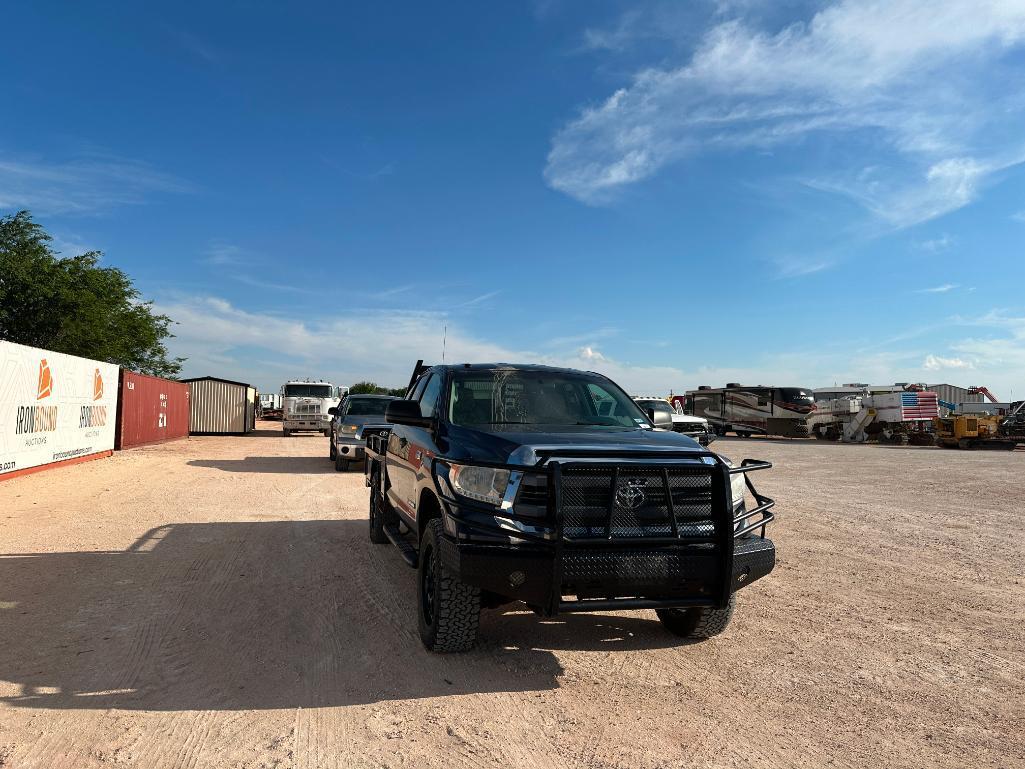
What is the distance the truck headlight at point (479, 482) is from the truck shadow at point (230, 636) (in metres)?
1.07

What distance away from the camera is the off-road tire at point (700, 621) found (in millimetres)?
4441

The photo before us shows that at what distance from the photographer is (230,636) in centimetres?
444

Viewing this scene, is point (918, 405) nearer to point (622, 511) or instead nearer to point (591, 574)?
point (622, 511)

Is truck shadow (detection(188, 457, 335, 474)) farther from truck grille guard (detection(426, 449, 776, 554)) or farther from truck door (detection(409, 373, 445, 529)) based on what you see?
truck grille guard (detection(426, 449, 776, 554))

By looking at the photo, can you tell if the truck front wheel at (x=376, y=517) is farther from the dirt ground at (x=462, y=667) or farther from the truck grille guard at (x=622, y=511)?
the truck grille guard at (x=622, y=511)

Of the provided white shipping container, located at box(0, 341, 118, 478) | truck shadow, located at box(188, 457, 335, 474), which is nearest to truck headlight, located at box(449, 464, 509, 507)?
white shipping container, located at box(0, 341, 118, 478)

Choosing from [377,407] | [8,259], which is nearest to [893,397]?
[377,407]

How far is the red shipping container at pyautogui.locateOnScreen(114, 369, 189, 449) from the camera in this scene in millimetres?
19953

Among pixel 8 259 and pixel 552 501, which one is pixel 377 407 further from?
→ pixel 8 259

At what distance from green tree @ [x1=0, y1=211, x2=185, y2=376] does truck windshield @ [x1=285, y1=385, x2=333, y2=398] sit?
443 inches

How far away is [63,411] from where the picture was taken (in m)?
15.0

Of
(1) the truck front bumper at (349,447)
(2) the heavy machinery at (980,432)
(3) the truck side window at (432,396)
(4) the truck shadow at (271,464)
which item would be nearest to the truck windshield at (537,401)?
(3) the truck side window at (432,396)

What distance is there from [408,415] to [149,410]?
21543 millimetres

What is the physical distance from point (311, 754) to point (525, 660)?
60.0 inches
